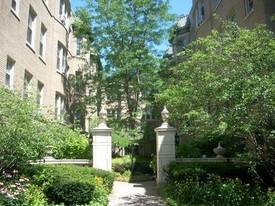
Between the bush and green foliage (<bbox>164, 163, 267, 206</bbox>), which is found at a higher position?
the bush

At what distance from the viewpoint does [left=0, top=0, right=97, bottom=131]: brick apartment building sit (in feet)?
48.3

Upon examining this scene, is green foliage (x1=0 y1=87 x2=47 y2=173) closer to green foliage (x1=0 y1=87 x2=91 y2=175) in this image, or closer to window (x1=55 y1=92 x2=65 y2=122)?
green foliage (x1=0 y1=87 x2=91 y2=175)

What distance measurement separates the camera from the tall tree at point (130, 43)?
75.9ft

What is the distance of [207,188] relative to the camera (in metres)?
11.1

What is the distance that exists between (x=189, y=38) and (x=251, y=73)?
2350 cm

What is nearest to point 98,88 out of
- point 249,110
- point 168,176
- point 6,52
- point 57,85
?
point 57,85

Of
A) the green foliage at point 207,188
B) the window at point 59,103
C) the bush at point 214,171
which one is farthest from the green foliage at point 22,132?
the window at point 59,103

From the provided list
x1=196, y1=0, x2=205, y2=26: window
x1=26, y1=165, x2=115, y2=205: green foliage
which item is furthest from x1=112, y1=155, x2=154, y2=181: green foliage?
x1=196, y1=0, x2=205, y2=26: window

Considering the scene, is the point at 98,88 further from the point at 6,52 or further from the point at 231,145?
the point at 231,145

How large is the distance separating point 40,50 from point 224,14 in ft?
39.4

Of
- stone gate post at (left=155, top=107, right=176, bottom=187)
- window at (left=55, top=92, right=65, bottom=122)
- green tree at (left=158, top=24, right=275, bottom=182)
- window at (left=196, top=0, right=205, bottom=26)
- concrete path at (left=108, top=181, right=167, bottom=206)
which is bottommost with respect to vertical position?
concrete path at (left=108, top=181, right=167, bottom=206)

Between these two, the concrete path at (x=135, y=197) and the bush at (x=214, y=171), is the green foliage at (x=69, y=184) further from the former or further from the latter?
the bush at (x=214, y=171)

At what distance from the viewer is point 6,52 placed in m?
14.7

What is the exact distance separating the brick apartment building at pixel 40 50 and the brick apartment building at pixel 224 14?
26.4 ft
